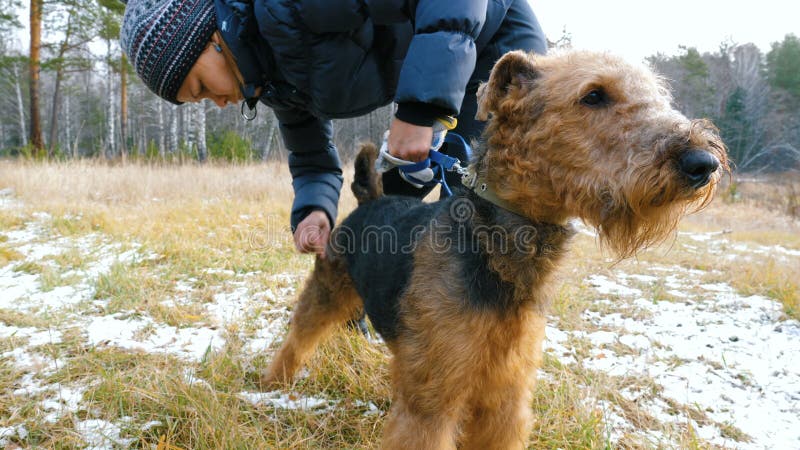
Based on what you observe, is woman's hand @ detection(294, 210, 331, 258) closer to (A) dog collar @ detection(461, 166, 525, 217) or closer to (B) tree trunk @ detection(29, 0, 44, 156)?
(A) dog collar @ detection(461, 166, 525, 217)

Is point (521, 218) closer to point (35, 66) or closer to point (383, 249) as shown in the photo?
point (383, 249)

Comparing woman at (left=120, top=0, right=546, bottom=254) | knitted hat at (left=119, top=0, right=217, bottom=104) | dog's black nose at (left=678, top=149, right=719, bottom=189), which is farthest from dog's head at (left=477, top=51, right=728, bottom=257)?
knitted hat at (left=119, top=0, right=217, bottom=104)

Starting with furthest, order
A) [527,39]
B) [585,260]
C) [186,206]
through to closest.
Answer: [186,206]
[585,260]
[527,39]

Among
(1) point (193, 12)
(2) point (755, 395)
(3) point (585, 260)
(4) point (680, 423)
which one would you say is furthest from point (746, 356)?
(1) point (193, 12)

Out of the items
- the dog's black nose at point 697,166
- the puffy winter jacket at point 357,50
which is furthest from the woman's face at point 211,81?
the dog's black nose at point 697,166

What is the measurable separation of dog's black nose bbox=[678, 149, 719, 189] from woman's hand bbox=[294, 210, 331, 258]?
1.91 metres

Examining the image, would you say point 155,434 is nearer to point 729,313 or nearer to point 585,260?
point 729,313

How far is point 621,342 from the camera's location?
10.7 ft

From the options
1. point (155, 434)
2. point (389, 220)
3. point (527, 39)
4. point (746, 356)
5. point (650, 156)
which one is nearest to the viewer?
point (650, 156)

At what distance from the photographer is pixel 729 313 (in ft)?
12.7

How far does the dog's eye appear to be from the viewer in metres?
1.59

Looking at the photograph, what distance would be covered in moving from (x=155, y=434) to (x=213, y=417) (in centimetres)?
27

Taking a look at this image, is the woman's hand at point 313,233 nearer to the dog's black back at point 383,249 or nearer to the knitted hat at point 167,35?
the dog's black back at point 383,249

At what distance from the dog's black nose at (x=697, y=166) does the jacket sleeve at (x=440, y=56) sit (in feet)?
2.95
